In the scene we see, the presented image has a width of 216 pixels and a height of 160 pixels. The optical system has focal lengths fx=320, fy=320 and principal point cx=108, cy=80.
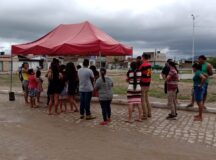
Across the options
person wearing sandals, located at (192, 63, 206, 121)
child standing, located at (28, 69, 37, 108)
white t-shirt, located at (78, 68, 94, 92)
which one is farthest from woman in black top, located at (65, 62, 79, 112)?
person wearing sandals, located at (192, 63, 206, 121)

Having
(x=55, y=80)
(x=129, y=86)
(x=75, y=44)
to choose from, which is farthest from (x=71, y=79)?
(x=129, y=86)

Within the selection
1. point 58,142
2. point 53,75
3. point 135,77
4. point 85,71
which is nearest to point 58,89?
point 53,75

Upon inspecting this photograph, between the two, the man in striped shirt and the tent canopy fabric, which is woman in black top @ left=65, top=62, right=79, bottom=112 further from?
the man in striped shirt

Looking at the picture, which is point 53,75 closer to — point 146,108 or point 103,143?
point 146,108

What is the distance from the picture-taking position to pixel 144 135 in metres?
7.43

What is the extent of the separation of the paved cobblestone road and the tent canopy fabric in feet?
7.08

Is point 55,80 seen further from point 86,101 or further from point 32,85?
point 32,85

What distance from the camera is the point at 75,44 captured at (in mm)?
11102

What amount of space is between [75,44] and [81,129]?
3943 millimetres

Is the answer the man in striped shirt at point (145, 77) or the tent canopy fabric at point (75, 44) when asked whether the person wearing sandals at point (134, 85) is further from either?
the tent canopy fabric at point (75, 44)

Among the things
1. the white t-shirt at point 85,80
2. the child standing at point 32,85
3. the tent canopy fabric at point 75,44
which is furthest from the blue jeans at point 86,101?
the child standing at point 32,85

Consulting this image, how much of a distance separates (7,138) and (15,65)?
69331 millimetres

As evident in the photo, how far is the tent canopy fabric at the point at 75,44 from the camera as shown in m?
10.9

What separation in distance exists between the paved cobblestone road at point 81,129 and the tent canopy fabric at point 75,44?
216cm
